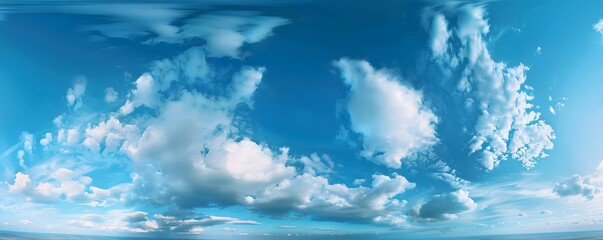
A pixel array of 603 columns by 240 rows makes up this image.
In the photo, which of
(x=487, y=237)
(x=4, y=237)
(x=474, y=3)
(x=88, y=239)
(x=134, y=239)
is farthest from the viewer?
(x=4, y=237)

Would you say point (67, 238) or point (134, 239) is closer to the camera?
point (134, 239)

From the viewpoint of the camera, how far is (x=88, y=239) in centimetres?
1828

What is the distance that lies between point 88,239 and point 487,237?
21353 mm

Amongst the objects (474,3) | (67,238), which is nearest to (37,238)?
(67,238)

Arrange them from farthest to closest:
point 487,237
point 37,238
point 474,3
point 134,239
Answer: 1. point 37,238
2. point 487,237
3. point 134,239
4. point 474,3

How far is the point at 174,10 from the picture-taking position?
38.1 feet

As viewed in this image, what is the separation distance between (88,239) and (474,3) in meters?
22.5

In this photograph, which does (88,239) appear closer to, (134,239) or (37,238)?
(134,239)

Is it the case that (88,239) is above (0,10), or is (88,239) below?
below

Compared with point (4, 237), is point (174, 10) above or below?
above

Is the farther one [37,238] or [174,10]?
[37,238]

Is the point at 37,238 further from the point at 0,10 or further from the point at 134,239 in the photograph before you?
the point at 0,10

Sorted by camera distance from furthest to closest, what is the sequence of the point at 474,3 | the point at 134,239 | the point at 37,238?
1. the point at 37,238
2. the point at 134,239
3. the point at 474,3

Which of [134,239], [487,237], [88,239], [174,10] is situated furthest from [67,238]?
[487,237]
